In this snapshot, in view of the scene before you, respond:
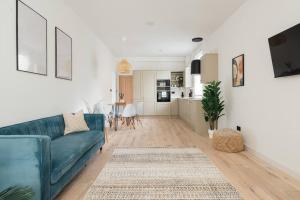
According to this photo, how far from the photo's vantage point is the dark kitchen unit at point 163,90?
9.88 meters

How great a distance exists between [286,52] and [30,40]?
336cm

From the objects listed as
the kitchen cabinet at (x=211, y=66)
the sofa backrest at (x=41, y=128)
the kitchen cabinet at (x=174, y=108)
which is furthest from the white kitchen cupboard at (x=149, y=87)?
the sofa backrest at (x=41, y=128)

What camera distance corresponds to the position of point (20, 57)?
257 cm

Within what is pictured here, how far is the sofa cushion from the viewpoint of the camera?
2.03m

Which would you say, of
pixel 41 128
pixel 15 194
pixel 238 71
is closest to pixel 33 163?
pixel 15 194

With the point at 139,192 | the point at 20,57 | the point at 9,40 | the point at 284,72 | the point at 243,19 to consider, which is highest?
the point at 243,19

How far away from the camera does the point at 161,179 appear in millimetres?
2641

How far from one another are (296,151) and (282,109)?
1.91 ft

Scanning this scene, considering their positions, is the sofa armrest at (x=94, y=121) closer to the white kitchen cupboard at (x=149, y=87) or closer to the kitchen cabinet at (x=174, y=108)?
the white kitchen cupboard at (x=149, y=87)

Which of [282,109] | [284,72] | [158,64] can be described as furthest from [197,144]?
[158,64]

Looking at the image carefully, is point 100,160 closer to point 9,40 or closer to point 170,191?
point 170,191

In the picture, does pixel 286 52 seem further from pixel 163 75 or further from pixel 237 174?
pixel 163 75

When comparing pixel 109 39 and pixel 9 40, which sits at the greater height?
pixel 109 39

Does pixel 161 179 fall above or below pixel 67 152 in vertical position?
below
